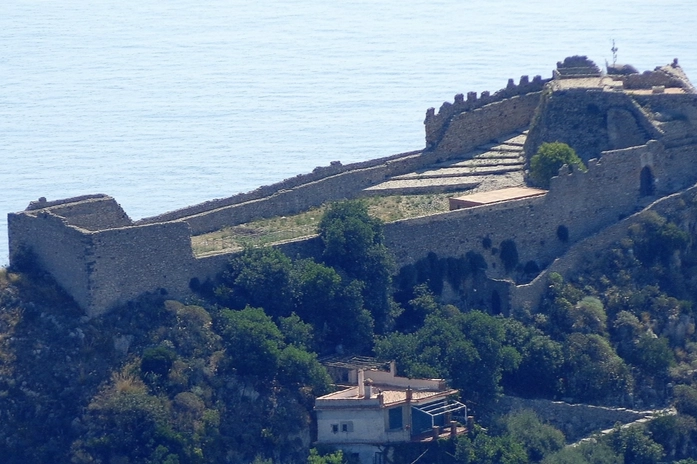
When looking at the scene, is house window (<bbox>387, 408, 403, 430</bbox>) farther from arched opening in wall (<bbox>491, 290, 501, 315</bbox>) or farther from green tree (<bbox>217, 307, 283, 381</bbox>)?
arched opening in wall (<bbox>491, 290, 501, 315</bbox>)

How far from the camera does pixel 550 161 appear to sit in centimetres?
6906

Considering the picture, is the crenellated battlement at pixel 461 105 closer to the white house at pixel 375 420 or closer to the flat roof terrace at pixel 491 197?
A: the flat roof terrace at pixel 491 197

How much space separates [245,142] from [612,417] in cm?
3987

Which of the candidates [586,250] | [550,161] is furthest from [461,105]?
[586,250]

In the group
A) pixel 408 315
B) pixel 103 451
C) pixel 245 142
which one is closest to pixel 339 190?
pixel 408 315

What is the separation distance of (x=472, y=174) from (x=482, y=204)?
4501mm

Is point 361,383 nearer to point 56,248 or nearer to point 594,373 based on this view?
point 594,373

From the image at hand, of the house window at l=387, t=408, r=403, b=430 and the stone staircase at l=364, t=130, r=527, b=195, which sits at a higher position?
the stone staircase at l=364, t=130, r=527, b=195

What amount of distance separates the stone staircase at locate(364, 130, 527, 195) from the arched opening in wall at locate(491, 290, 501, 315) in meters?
4.81

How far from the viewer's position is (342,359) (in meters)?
62.7

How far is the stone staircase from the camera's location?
2771 inches

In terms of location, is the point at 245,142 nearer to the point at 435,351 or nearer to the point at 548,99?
the point at 548,99

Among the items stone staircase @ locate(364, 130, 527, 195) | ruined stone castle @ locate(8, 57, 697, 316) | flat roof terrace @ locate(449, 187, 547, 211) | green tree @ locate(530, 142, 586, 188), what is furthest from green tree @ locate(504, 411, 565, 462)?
stone staircase @ locate(364, 130, 527, 195)

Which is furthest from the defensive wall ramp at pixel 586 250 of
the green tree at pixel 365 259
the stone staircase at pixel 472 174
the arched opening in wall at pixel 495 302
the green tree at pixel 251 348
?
the green tree at pixel 251 348
